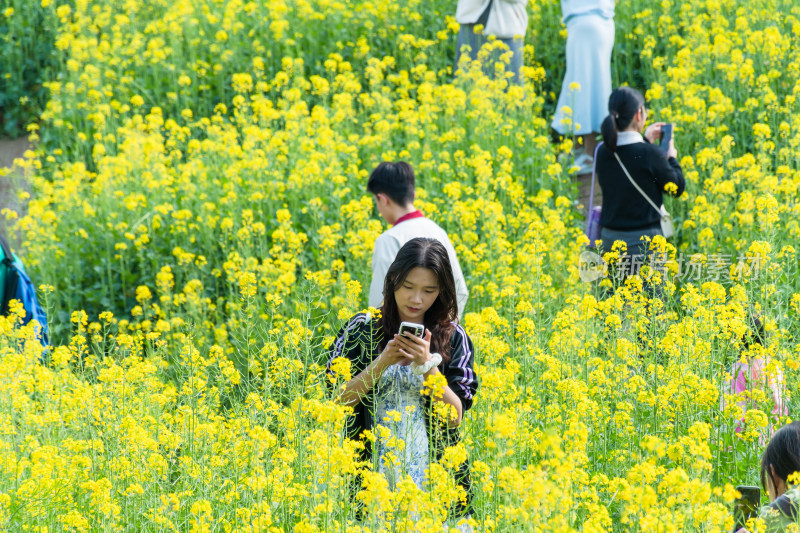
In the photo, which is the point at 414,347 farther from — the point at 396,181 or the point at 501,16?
the point at 501,16

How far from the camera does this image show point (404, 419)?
3.38 m

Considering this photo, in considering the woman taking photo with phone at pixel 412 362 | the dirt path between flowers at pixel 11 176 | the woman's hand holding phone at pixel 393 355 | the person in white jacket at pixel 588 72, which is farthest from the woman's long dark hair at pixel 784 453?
the dirt path between flowers at pixel 11 176

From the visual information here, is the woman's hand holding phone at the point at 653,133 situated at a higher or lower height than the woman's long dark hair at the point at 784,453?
higher

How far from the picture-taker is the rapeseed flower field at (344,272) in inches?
135

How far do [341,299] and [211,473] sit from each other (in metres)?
2.42

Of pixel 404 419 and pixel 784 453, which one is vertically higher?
pixel 404 419

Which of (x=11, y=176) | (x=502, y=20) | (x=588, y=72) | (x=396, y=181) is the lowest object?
(x=11, y=176)

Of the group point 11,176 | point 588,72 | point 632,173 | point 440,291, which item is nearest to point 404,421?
point 440,291

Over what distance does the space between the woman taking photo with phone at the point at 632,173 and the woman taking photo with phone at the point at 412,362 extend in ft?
7.96

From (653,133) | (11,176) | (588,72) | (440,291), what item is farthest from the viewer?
(11,176)

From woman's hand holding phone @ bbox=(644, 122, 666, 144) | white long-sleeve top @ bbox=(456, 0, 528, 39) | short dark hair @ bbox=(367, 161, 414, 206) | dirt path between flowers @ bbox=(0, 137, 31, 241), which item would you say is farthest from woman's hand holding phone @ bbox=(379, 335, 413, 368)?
dirt path between flowers @ bbox=(0, 137, 31, 241)

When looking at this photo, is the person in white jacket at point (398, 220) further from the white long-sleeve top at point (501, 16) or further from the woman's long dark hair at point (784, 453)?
the white long-sleeve top at point (501, 16)

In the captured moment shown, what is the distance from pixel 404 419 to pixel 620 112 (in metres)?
3.04

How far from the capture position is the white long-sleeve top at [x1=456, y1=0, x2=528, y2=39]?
910cm
